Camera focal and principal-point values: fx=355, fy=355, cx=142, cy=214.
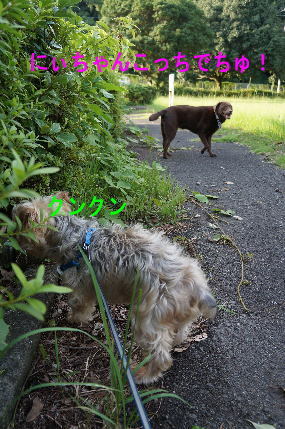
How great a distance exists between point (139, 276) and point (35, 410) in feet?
2.99

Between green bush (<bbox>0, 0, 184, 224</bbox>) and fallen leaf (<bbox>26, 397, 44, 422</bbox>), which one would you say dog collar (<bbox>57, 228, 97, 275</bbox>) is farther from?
fallen leaf (<bbox>26, 397, 44, 422</bbox>)

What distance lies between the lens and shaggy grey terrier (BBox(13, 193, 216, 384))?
215cm

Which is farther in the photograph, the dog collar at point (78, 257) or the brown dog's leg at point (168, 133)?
the brown dog's leg at point (168, 133)

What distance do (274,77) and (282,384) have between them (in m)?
48.8

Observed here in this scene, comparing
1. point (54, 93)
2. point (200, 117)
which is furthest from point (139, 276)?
point (200, 117)

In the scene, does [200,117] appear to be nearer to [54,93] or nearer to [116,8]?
[54,93]

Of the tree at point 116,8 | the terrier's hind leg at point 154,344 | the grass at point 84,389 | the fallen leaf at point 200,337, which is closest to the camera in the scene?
the grass at point 84,389

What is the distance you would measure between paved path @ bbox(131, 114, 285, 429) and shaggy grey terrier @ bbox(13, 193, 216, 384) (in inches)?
9.9

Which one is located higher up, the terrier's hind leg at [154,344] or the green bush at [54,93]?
the green bush at [54,93]

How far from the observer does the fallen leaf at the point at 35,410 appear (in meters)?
1.85

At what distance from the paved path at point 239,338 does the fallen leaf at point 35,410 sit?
63 cm

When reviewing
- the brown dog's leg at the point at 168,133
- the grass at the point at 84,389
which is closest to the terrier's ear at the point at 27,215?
the grass at the point at 84,389

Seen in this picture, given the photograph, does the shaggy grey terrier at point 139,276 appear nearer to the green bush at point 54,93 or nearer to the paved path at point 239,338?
the paved path at point 239,338

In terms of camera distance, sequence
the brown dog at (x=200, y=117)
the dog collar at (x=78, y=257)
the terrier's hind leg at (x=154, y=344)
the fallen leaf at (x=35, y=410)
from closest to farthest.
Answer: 1. the fallen leaf at (x=35, y=410)
2. the terrier's hind leg at (x=154, y=344)
3. the dog collar at (x=78, y=257)
4. the brown dog at (x=200, y=117)
